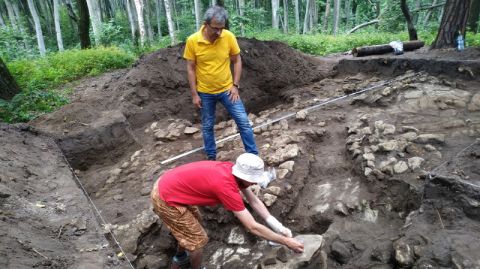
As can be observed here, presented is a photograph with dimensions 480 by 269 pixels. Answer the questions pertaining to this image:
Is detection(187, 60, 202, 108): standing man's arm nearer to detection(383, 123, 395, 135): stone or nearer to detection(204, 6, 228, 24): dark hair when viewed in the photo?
detection(204, 6, 228, 24): dark hair

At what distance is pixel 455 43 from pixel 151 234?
8.03 m

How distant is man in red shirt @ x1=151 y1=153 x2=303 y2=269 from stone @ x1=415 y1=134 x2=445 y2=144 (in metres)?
2.45

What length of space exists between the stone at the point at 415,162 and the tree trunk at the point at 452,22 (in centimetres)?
545

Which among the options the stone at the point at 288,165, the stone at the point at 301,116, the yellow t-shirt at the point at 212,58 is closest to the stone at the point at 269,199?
the stone at the point at 288,165

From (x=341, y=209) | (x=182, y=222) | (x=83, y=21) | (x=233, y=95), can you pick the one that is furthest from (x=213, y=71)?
(x=83, y=21)

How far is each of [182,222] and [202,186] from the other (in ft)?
1.50

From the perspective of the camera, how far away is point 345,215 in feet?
12.7

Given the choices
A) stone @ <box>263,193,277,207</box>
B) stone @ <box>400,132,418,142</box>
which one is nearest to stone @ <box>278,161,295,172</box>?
stone @ <box>263,193,277,207</box>

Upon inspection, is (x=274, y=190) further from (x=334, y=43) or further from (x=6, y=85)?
(x=334, y=43)

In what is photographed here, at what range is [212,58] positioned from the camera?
4023mm

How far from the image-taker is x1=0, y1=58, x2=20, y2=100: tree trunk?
632 cm

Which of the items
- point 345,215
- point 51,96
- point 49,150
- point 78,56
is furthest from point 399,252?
point 78,56

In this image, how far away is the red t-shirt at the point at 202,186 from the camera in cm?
268

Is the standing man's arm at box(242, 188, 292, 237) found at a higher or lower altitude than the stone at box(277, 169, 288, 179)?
higher
